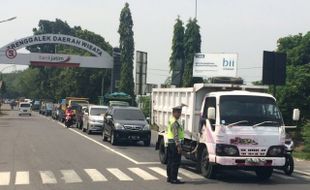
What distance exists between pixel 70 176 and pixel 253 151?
15.1 ft

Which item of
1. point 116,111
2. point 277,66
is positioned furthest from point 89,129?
point 277,66

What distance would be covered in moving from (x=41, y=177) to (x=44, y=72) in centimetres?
9884

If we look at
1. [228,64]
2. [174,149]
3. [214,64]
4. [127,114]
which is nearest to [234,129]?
[174,149]

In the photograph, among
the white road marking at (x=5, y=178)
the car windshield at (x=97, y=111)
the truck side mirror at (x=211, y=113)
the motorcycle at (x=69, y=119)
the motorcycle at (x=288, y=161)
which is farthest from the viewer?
the motorcycle at (x=69, y=119)

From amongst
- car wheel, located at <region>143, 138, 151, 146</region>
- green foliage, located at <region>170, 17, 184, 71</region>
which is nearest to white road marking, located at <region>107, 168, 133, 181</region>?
car wheel, located at <region>143, 138, 151, 146</region>

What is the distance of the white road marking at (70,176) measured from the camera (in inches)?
529

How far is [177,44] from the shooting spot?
61750 millimetres

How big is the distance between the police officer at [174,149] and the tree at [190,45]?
46.5 meters

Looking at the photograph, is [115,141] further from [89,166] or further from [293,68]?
[293,68]

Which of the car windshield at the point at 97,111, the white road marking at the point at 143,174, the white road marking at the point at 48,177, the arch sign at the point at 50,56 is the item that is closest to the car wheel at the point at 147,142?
the car windshield at the point at 97,111

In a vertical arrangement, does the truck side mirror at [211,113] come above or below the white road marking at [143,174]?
above

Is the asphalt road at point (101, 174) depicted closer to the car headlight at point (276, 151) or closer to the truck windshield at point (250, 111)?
the car headlight at point (276, 151)

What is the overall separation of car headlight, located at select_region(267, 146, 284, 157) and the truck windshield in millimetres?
582

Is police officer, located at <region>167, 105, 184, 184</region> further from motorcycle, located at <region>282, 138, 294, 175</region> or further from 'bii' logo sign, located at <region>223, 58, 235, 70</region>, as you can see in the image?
'bii' logo sign, located at <region>223, 58, 235, 70</region>
